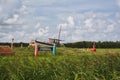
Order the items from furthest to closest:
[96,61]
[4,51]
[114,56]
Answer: [4,51] < [114,56] < [96,61]

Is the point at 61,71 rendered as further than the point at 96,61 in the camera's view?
No

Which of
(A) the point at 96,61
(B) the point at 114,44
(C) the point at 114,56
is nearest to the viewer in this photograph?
(A) the point at 96,61

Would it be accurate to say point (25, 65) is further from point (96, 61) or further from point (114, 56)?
point (114, 56)

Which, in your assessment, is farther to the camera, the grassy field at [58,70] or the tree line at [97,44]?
the tree line at [97,44]

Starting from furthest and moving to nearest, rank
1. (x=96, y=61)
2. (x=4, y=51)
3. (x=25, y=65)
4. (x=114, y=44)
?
(x=114, y=44), (x=4, y=51), (x=96, y=61), (x=25, y=65)

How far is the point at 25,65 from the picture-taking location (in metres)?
14.1

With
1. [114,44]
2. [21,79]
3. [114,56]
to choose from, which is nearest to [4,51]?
[114,56]

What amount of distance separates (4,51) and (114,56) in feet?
61.5

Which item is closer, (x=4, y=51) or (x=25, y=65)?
(x=25, y=65)

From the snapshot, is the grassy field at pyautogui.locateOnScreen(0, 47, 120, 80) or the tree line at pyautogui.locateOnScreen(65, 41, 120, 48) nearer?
the grassy field at pyautogui.locateOnScreen(0, 47, 120, 80)

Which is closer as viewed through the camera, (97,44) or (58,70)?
(58,70)

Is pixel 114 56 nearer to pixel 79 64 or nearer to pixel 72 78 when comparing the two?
pixel 79 64

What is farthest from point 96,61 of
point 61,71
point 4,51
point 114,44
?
point 114,44

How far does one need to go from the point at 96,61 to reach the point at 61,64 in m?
1.58
